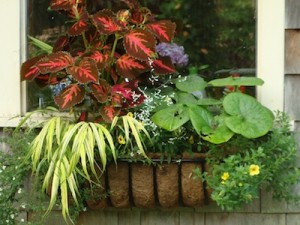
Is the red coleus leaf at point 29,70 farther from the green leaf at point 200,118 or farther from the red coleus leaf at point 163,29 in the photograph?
the green leaf at point 200,118

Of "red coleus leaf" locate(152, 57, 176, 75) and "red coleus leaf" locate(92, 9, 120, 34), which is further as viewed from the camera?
"red coleus leaf" locate(152, 57, 176, 75)

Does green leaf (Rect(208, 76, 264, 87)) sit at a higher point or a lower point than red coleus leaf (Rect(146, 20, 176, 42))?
lower

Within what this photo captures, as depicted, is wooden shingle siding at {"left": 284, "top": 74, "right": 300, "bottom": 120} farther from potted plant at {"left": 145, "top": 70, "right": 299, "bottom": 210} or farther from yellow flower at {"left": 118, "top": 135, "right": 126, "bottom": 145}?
yellow flower at {"left": 118, "top": 135, "right": 126, "bottom": 145}

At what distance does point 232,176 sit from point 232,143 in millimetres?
A: 162

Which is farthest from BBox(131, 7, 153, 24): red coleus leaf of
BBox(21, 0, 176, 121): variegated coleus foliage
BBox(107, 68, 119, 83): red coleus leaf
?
BBox(107, 68, 119, 83): red coleus leaf

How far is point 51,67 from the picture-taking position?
3.25 metres

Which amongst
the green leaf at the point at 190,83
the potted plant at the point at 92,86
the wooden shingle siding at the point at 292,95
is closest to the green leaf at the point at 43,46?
the potted plant at the point at 92,86

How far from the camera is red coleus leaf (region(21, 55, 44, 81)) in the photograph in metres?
3.38

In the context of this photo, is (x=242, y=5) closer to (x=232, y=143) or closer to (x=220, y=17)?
(x=220, y=17)

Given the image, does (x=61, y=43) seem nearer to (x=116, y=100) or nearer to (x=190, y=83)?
(x=116, y=100)

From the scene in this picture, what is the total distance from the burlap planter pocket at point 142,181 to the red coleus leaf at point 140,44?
44 centimetres

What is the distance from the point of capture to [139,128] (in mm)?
3184

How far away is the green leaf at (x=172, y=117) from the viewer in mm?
Answer: 3213

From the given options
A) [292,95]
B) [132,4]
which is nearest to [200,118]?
[292,95]
